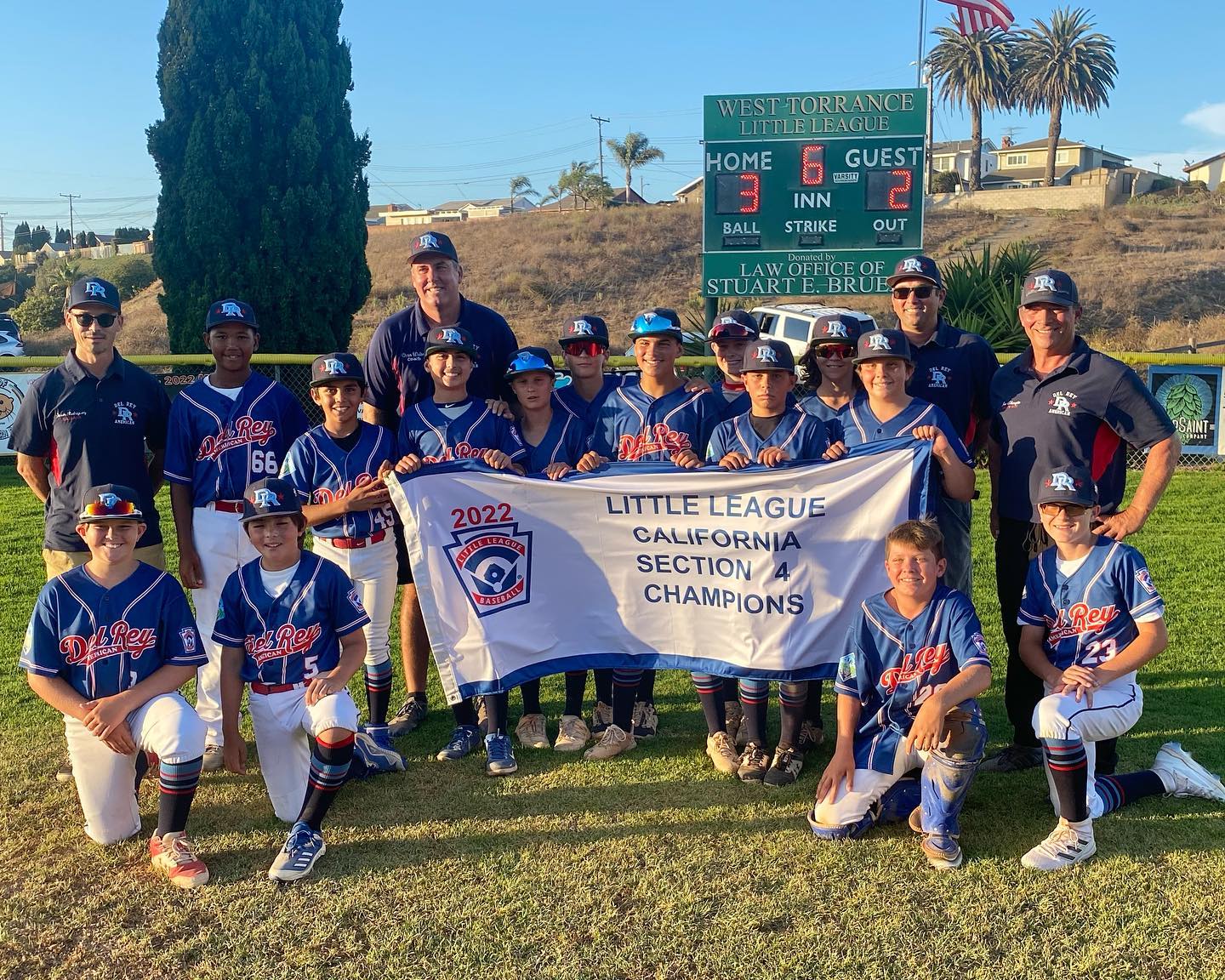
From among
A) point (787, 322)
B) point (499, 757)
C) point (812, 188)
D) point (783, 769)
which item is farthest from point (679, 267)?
point (783, 769)

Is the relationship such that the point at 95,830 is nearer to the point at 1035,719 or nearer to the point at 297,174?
the point at 1035,719

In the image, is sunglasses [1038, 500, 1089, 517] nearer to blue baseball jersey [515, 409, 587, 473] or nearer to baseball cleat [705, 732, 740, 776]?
baseball cleat [705, 732, 740, 776]

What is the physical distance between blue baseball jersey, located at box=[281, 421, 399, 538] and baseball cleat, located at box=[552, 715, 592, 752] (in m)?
1.38

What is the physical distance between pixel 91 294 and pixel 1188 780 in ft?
17.9

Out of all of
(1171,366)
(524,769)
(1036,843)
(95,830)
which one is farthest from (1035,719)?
(1171,366)

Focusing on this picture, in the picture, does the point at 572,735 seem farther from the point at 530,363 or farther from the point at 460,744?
the point at 530,363

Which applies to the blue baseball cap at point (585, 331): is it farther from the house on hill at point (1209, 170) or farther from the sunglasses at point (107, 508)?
the house on hill at point (1209, 170)

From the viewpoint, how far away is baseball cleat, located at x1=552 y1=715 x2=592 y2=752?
509 cm

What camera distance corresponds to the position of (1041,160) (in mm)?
81312

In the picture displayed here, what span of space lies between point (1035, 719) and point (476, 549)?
2659 millimetres

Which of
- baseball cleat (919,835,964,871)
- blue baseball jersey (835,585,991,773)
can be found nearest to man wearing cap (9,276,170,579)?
blue baseball jersey (835,585,991,773)

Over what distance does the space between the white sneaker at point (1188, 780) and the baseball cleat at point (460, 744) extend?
3173 mm

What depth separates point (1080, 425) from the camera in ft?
14.9

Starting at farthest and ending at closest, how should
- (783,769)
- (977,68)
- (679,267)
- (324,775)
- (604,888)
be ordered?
1. (977,68)
2. (679,267)
3. (783,769)
4. (324,775)
5. (604,888)
